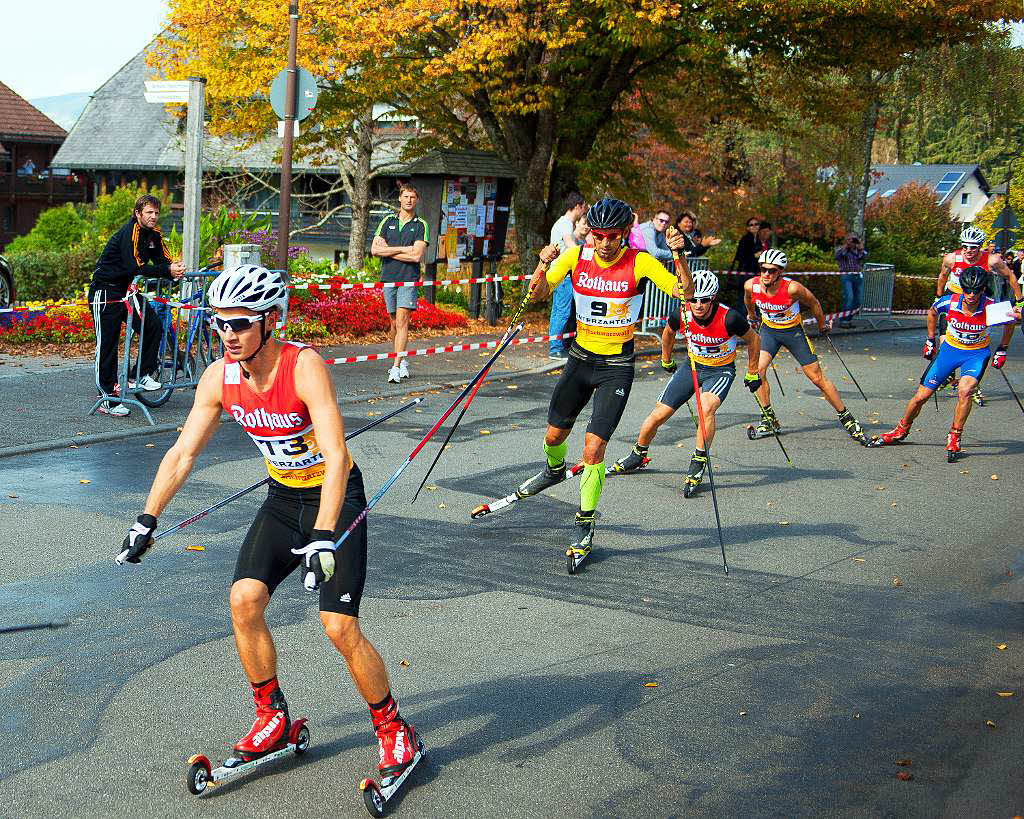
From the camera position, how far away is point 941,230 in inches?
2222

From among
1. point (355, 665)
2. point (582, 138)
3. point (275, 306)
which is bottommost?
point (355, 665)

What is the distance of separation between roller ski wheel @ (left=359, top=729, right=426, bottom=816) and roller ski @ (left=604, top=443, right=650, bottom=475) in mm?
6182

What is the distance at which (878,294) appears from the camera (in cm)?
2833

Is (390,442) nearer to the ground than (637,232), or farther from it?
nearer to the ground

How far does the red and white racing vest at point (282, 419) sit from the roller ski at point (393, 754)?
0.96 m

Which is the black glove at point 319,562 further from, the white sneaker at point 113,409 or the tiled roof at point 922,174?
the tiled roof at point 922,174

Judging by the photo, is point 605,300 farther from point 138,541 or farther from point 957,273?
point 957,273

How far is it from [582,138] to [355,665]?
19975mm

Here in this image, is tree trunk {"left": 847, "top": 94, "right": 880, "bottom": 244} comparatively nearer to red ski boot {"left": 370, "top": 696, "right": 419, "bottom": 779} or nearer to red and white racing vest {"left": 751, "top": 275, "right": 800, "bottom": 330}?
red and white racing vest {"left": 751, "top": 275, "right": 800, "bottom": 330}

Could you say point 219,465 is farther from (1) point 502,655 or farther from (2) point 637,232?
(2) point 637,232

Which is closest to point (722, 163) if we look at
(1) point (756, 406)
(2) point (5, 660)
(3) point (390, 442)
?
(1) point (756, 406)

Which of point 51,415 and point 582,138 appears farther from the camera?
point 582,138

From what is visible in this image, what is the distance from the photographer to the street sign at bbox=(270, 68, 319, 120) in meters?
15.9

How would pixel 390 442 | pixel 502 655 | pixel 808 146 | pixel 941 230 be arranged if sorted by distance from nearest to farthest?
pixel 502 655 → pixel 390 442 → pixel 808 146 → pixel 941 230
